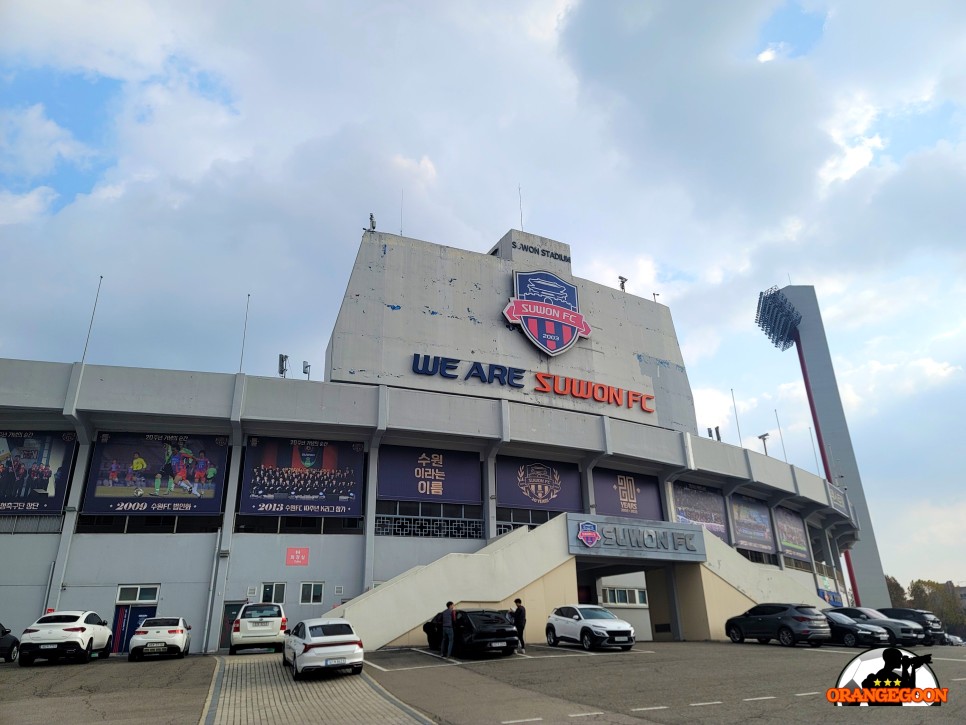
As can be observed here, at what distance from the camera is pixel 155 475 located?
94.4 feet

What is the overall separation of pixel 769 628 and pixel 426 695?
1584cm

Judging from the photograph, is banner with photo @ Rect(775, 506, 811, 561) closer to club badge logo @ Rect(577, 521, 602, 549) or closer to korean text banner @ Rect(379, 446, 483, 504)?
club badge logo @ Rect(577, 521, 602, 549)

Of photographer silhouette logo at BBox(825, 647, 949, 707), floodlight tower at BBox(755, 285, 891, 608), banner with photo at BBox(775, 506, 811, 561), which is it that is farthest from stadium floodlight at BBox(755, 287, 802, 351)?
photographer silhouette logo at BBox(825, 647, 949, 707)

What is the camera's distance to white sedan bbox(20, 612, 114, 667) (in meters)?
17.9

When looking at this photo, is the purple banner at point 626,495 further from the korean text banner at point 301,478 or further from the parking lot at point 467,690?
the parking lot at point 467,690

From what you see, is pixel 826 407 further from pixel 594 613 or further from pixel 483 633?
pixel 483 633

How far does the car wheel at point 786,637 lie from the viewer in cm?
2216

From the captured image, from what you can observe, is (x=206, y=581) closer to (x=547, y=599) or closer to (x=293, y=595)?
(x=293, y=595)

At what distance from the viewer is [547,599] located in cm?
2492

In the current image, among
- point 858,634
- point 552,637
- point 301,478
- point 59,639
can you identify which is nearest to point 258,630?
point 59,639

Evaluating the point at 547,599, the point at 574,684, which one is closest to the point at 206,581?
the point at 547,599

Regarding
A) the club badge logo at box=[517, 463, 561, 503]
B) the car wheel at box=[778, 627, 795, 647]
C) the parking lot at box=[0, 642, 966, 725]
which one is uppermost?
the club badge logo at box=[517, 463, 561, 503]

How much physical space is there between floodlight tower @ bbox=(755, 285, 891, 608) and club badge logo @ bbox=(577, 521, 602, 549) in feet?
138

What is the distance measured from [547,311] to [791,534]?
26.2 m
